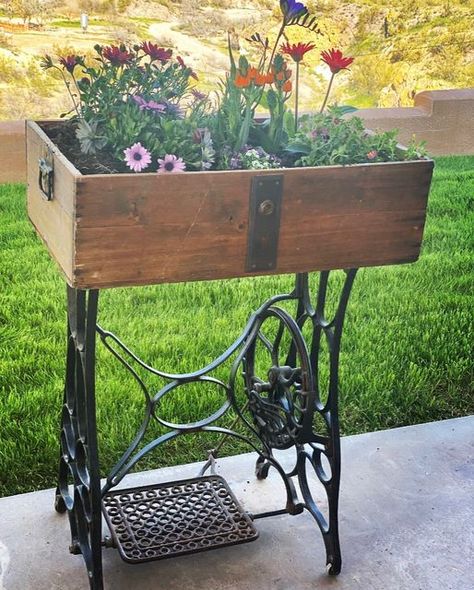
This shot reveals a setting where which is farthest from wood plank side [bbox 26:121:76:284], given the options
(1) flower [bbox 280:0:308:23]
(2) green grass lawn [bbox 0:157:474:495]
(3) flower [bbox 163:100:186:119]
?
(2) green grass lawn [bbox 0:157:474:495]

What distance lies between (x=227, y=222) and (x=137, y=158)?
0.65 feet

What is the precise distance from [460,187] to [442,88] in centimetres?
137

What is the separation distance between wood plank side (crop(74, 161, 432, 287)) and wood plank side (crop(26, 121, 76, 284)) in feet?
0.11

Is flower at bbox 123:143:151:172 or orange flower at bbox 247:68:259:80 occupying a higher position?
orange flower at bbox 247:68:259:80

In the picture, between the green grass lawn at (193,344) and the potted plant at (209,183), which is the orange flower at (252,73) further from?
the green grass lawn at (193,344)

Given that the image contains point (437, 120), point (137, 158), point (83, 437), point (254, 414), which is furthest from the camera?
point (437, 120)

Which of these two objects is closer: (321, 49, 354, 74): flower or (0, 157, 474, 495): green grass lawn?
(321, 49, 354, 74): flower

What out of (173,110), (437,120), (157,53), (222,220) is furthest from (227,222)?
(437,120)

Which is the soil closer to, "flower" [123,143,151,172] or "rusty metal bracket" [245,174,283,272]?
"flower" [123,143,151,172]

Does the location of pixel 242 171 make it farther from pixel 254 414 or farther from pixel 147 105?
pixel 254 414

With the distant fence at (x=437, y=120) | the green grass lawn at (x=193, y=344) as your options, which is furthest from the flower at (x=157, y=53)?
the distant fence at (x=437, y=120)

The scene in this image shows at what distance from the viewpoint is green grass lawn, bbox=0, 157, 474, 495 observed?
8.40 feet

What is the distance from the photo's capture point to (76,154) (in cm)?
173

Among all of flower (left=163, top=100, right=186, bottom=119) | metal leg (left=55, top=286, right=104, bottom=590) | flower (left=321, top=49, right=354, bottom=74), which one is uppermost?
flower (left=321, top=49, right=354, bottom=74)
